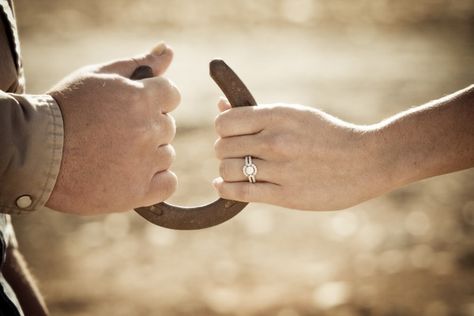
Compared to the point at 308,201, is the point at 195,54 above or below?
above

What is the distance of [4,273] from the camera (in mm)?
2785

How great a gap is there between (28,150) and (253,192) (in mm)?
891

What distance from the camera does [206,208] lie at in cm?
256

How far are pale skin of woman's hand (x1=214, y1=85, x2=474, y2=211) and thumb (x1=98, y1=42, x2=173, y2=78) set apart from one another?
335 millimetres

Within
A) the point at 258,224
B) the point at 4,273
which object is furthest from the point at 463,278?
the point at 4,273

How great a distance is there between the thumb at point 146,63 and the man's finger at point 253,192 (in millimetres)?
554

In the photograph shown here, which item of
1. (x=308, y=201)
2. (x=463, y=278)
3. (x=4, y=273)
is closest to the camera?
(x=308, y=201)

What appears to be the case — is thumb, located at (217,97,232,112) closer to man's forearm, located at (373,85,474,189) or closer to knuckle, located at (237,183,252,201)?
knuckle, located at (237,183,252,201)

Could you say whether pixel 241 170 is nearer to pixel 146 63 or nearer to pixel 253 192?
pixel 253 192

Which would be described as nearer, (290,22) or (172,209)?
(172,209)

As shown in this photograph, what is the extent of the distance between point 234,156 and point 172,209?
12.9 inches

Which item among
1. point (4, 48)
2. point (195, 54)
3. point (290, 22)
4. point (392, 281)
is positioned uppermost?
point (290, 22)

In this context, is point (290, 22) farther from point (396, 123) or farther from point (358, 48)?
point (396, 123)

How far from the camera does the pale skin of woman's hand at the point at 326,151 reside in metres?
2.50
